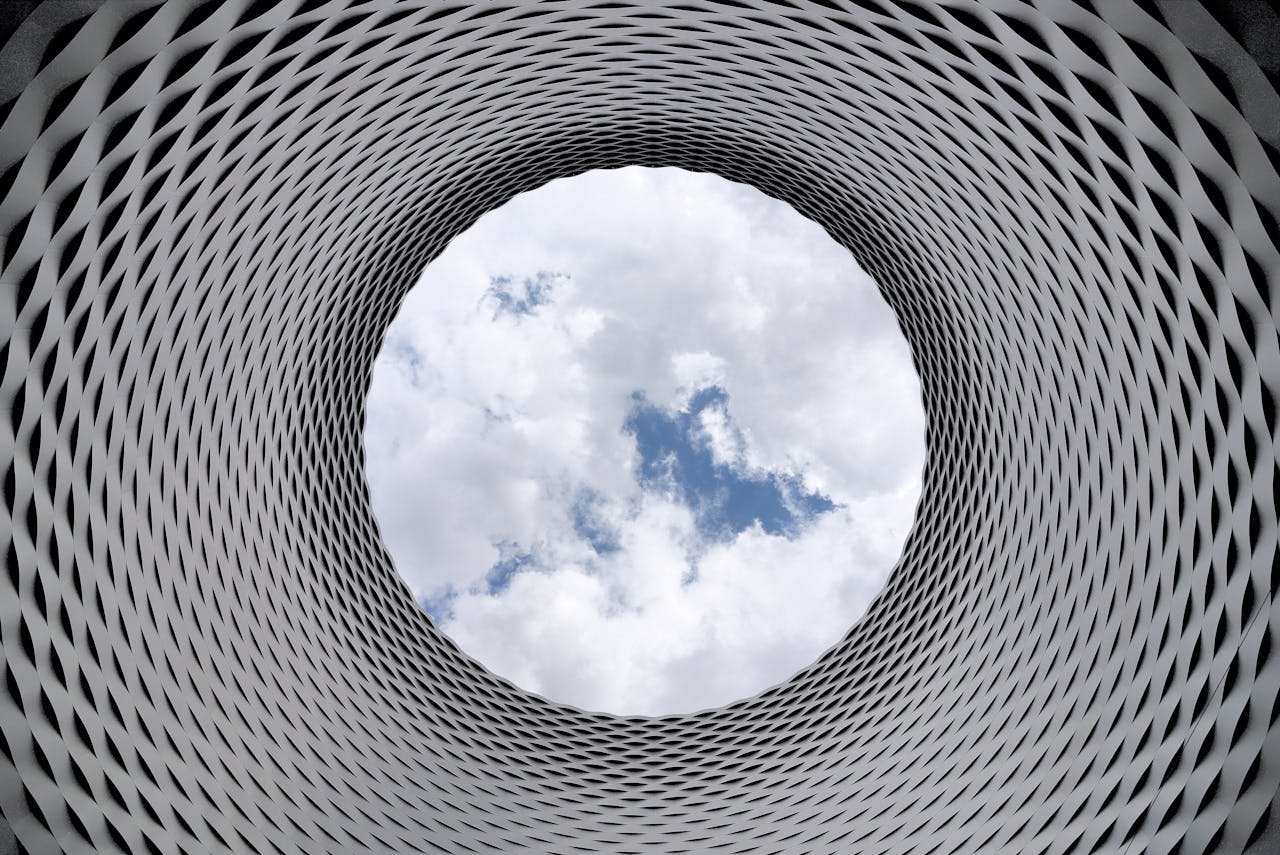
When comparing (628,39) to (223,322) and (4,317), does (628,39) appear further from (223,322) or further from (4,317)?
(4,317)

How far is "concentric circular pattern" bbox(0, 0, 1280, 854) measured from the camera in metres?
15.5

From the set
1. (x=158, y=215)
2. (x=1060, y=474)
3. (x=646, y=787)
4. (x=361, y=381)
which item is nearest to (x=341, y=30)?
(x=158, y=215)

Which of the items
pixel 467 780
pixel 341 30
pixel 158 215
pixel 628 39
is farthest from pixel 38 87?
pixel 467 780

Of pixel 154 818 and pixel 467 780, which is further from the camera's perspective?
pixel 467 780

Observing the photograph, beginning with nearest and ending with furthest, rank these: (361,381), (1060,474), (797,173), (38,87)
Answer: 1. (38,87)
2. (1060,474)
3. (797,173)
4. (361,381)

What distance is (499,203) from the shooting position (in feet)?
114

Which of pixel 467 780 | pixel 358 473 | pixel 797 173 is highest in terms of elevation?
pixel 797 173

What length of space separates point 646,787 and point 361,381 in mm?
20877

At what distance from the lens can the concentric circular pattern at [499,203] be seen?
15484 mm

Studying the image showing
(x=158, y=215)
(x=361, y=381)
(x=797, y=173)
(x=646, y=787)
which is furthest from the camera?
(x=646, y=787)

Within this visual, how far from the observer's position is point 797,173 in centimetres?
3156

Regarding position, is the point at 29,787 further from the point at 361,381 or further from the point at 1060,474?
the point at 1060,474

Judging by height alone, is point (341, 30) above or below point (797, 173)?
below

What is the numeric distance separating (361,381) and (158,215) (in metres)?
15.9
